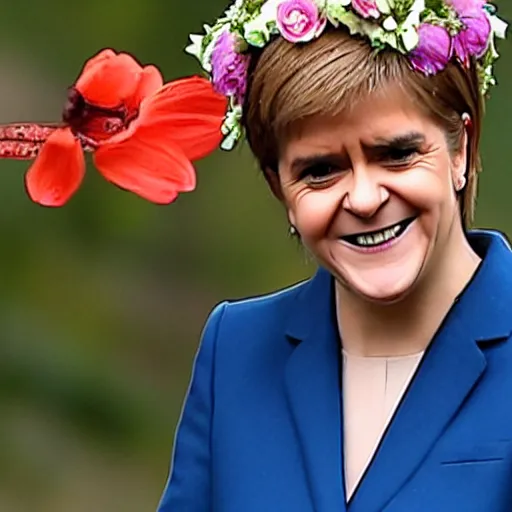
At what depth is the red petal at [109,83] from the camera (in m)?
1.23

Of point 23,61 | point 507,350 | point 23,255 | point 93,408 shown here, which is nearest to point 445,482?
point 507,350

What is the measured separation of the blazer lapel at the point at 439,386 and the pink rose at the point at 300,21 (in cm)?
25

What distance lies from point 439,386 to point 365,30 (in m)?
0.28

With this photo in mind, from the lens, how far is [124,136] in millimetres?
1189

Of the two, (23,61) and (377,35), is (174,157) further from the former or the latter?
(23,61)

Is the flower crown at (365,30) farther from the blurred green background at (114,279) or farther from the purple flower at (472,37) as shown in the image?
the blurred green background at (114,279)

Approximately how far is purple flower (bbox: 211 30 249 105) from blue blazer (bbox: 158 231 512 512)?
21cm

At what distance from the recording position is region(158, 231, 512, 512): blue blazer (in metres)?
1.22

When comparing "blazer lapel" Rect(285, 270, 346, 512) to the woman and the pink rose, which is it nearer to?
the woman

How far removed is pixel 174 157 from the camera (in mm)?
1210

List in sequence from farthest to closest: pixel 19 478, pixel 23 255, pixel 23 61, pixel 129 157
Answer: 1. pixel 19 478
2. pixel 23 255
3. pixel 23 61
4. pixel 129 157

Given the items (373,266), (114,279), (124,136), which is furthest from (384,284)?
(114,279)

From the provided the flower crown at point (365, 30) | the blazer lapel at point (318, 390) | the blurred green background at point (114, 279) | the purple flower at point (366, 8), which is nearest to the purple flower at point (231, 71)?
the flower crown at point (365, 30)

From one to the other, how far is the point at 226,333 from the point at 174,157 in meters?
0.27
